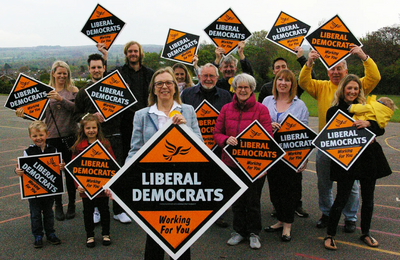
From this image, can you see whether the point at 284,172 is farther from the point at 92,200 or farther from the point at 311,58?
the point at 92,200

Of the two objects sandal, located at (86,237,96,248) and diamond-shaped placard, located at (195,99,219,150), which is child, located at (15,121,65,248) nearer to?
sandal, located at (86,237,96,248)

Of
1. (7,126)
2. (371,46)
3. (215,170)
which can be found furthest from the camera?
(371,46)

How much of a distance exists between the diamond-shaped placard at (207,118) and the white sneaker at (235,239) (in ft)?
4.20

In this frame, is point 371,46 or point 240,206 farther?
point 371,46

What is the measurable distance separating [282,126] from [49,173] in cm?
318

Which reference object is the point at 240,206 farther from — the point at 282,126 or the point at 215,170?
the point at 215,170

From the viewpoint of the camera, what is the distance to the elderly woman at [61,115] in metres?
5.22

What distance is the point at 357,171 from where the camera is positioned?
4246 mm

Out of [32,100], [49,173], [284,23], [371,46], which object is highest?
[371,46]

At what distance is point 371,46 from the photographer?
6144cm

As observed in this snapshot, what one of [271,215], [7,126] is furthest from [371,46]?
[271,215]

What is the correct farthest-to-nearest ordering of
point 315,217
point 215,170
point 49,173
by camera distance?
point 315,217, point 49,173, point 215,170

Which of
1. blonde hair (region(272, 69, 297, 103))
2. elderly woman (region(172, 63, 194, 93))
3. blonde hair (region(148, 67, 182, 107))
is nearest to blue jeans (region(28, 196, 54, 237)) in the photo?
blonde hair (region(148, 67, 182, 107))

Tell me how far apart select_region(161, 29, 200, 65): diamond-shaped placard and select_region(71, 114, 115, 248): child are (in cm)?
258
